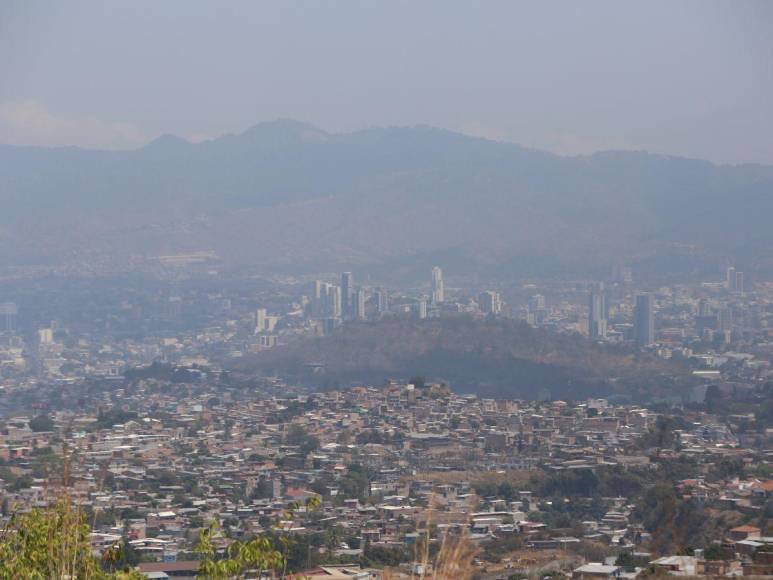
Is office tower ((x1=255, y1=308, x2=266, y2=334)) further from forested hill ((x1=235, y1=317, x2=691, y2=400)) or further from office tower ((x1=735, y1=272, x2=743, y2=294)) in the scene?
office tower ((x1=735, y1=272, x2=743, y2=294))

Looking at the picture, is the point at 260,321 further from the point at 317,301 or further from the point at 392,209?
the point at 392,209

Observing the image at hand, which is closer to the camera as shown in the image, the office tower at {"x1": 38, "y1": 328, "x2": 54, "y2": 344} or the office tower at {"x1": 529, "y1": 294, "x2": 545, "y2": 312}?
the office tower at {"x1": 38, "y1": 328, "x2": 54, "y2": 344}

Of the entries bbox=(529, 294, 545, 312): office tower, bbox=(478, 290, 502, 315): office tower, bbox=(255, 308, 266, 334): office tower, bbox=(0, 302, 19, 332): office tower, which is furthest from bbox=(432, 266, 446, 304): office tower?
bbox=(0, 302, 19, 332): office tower

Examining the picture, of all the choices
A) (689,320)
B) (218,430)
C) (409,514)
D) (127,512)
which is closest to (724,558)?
(409,514)

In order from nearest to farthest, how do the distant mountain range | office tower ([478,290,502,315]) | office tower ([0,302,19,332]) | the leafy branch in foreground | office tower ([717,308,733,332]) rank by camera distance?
the leafy branch in foreground < office tower ([717,308,733,332]) < office tower ([478,290,502,315]) < office tower ([0,302,19,332]) < the distant mountain range

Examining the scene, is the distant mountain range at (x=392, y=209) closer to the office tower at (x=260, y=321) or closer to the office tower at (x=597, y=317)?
the office tower at (x=597, y=317)

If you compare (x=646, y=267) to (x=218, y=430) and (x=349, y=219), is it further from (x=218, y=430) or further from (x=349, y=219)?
(x=218, y=430)

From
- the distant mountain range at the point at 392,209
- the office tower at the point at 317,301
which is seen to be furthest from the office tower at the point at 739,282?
the office tower at the point at 317,301
